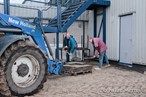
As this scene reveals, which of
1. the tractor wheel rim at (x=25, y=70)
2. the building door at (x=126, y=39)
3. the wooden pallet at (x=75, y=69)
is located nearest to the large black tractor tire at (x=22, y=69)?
the tractor wheel rim at (x=25, y=70)

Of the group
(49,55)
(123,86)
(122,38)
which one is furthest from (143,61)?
(49,55)

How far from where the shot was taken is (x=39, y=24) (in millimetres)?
7832

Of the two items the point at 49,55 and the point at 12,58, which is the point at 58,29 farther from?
the point at 12,58

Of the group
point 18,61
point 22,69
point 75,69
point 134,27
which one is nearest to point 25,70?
A: point 22,69

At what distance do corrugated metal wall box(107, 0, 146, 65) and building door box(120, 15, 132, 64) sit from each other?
30 cm

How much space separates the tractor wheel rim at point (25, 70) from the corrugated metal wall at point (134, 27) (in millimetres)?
5932

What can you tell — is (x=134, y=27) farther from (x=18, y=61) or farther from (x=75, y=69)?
(x=18, y=61)

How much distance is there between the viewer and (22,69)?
6449 mm

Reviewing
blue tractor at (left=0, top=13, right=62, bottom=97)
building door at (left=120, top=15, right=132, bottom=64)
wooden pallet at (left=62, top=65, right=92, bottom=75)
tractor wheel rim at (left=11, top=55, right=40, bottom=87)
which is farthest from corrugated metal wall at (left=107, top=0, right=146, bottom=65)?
tractor wheel rim at (left=11, top=55, right=40, bottom=87)

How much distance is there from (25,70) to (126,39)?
282 inches

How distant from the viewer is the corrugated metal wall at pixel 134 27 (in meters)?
11.1

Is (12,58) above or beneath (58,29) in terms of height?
beneath

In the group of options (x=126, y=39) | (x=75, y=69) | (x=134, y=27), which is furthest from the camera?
(x=126, y=39)

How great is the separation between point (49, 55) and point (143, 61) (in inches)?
196
